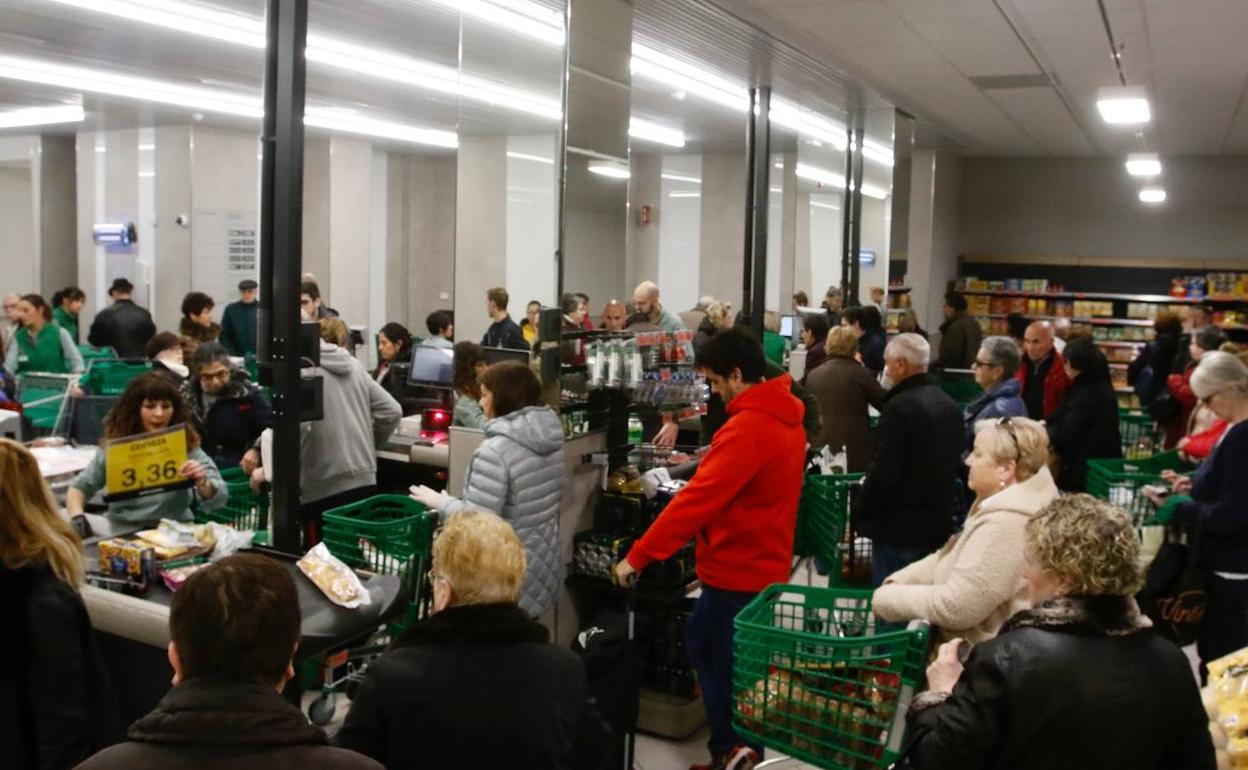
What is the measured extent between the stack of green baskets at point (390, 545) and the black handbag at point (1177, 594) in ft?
9.81

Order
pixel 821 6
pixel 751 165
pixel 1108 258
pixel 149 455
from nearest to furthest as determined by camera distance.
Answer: pixel 149 455 → pixel 821 6 → pixel 751 165 → pixel 1108 258

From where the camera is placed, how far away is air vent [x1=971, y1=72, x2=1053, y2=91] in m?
9.13

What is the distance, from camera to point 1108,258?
605 inches

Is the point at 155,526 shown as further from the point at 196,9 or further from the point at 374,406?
the point at 196,9

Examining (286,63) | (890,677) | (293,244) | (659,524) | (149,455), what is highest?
(286,63)

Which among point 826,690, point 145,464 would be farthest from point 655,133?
point 826,690

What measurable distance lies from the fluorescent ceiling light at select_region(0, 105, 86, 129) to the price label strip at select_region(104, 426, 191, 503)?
11.2m

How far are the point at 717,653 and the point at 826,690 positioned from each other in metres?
1.06

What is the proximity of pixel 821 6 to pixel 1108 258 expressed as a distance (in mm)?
10227

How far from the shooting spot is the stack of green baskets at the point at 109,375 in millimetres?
8953

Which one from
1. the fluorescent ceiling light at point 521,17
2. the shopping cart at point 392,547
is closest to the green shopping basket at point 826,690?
the shopping cart at point 392,547

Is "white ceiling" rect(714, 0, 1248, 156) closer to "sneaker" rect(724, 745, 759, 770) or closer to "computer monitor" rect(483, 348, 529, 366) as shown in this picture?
"computer monitor" rect(483, 348, 529, 366)

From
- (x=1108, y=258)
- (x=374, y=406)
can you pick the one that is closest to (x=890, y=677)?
(x=374, y=406)

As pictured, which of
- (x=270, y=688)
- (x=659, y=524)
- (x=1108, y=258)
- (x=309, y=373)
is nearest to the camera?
(x=270, y=688)
